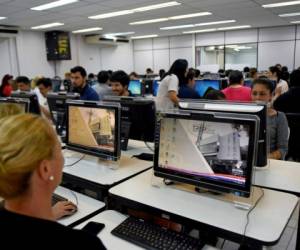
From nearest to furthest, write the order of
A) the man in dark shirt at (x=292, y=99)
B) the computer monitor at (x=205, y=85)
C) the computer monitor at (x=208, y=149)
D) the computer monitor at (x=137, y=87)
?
1. the computer monitor at (x=208, y=149)
2. the man in dark shirt at (x=292, y=99)
3. the computer monitor at (x=205, y=85)
4. the computer monitor at (x=137, y=87)

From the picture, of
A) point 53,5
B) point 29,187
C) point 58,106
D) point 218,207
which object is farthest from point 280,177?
point 53,5

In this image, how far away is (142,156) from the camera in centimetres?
226

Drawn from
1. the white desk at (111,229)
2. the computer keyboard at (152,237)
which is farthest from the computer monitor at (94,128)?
the computer keyboard at (152,237)

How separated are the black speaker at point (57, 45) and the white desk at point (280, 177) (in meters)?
8.83

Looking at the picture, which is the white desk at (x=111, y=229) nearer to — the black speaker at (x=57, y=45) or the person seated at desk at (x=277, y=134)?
the person seated at desk at (x=277, y=134)

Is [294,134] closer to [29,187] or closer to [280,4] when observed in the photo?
[29,187]

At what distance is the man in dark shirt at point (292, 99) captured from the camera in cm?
366

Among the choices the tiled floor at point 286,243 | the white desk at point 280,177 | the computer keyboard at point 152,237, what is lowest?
the tiled floor at point 286,243

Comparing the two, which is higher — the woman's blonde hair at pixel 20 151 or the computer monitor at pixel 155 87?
the woman's blonde hair at pixel 20 151

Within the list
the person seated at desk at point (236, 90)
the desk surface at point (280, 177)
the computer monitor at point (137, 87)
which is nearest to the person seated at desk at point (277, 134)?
the desk surface at point (280, 177)

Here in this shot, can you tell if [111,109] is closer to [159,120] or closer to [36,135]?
[159,120]

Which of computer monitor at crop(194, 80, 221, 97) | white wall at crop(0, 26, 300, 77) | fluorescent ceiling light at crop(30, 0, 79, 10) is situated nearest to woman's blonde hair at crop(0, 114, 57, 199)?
computer monitor at crop(194, 80, 221, 97)

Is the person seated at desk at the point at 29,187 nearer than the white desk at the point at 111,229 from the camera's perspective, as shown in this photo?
Yes

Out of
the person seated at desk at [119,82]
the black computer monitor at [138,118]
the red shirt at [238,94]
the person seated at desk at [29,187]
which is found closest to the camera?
the person seated at desk at [29,187]
